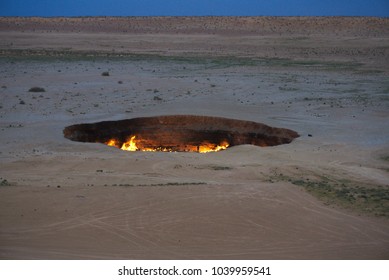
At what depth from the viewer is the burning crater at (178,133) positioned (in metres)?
15.5

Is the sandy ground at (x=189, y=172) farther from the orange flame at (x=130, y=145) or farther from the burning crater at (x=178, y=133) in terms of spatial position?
the orange flame at (x=130, y=145)

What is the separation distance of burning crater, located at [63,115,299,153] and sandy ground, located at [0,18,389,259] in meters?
0.51

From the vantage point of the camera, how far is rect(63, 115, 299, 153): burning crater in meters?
15.5

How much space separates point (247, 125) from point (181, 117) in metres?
1.94

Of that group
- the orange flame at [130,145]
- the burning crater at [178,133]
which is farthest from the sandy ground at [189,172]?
the orange flame at [130,145]

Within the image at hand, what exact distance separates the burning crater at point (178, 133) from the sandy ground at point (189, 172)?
511mm

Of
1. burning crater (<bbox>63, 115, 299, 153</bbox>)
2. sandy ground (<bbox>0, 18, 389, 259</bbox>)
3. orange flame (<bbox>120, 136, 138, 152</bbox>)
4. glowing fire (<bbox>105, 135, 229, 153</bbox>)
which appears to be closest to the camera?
sandy ground (<bbox>0, 18, 389, 259</bbox>)

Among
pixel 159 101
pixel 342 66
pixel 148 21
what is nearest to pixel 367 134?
pixel 159 101

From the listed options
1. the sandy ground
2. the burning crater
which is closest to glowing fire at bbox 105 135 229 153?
the burning crater

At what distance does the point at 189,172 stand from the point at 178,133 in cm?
543

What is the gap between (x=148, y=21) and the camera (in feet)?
287

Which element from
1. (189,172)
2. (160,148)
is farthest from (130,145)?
(189,172)

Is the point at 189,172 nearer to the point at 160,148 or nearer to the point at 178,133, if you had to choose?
the point at 160,148

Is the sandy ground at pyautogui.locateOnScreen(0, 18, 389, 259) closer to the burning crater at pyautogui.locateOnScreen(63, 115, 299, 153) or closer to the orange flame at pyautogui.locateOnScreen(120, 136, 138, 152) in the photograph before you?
the burning crater at pyautogui.locateOnScreen(63, 115, 299, 153)
